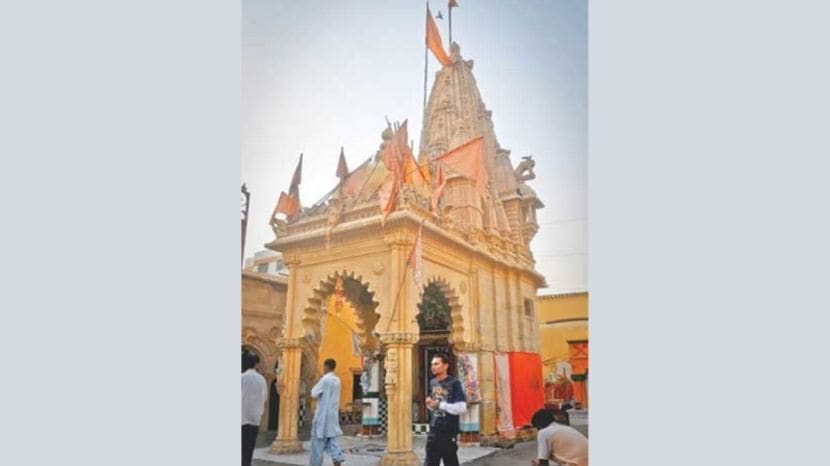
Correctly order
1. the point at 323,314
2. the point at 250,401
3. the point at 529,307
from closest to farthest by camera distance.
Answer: the point at 529,307
the point at 250,401
the point at 323,314

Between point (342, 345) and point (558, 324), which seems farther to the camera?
point (342, 345)

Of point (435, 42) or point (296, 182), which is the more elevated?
point (435, 42)

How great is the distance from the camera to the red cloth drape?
675 centimetres

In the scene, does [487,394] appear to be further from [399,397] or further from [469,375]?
[399,397]

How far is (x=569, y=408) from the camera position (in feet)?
22.0

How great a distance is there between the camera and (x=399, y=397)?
665 centimetres

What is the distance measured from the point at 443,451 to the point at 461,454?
0.63 ft

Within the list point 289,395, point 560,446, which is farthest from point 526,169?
point 289,395

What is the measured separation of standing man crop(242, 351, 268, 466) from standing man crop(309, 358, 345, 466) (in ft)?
1.92

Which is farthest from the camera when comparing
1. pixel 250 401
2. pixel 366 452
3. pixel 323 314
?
pixel 323 314

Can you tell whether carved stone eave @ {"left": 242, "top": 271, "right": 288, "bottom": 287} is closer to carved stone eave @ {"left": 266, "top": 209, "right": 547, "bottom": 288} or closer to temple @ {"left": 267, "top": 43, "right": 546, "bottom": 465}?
temple @ {"left": 267, "top": 43, "right": 546, "bottom": 465}

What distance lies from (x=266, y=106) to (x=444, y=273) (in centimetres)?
236

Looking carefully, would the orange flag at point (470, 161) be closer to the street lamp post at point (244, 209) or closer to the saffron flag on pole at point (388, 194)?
the saffron flag on pole at point (388, 194)

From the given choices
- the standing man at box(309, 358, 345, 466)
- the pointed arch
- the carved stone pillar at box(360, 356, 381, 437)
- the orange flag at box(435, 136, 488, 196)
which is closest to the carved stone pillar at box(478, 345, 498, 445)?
the pointed arch
